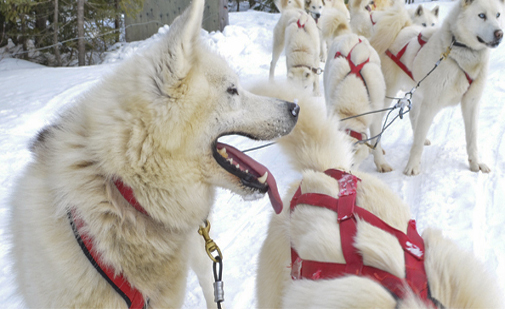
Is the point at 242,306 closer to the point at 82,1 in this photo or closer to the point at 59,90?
the point at 59,90

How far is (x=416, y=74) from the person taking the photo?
15.4 ft

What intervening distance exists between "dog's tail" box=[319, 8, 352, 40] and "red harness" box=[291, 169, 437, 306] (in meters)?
4.88

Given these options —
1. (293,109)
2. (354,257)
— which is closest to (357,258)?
(354,257)

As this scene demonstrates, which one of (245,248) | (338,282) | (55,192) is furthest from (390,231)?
(245,248)

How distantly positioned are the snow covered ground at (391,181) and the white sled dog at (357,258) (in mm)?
611

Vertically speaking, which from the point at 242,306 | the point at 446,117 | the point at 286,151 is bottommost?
the point at 242,306

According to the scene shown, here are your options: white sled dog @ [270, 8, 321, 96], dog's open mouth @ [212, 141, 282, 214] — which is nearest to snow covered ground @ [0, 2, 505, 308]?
dog's open mouth @ [212, 141, 282, 214]

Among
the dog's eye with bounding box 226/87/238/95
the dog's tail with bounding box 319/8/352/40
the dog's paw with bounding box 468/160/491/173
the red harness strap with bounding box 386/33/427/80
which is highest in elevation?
the dog's tail with bounding box 319/8/352/40

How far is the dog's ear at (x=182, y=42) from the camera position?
1.36 meters

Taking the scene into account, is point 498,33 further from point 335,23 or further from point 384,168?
point 335,23

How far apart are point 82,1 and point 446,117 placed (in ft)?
29.9

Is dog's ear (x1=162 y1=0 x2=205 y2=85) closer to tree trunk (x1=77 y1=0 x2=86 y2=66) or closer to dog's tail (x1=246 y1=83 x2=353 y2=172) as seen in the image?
dog's tail (x1=246 y1=83 x2=353 y2=172)

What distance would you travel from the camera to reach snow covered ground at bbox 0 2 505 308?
277 cm

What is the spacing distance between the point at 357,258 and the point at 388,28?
5208mm
